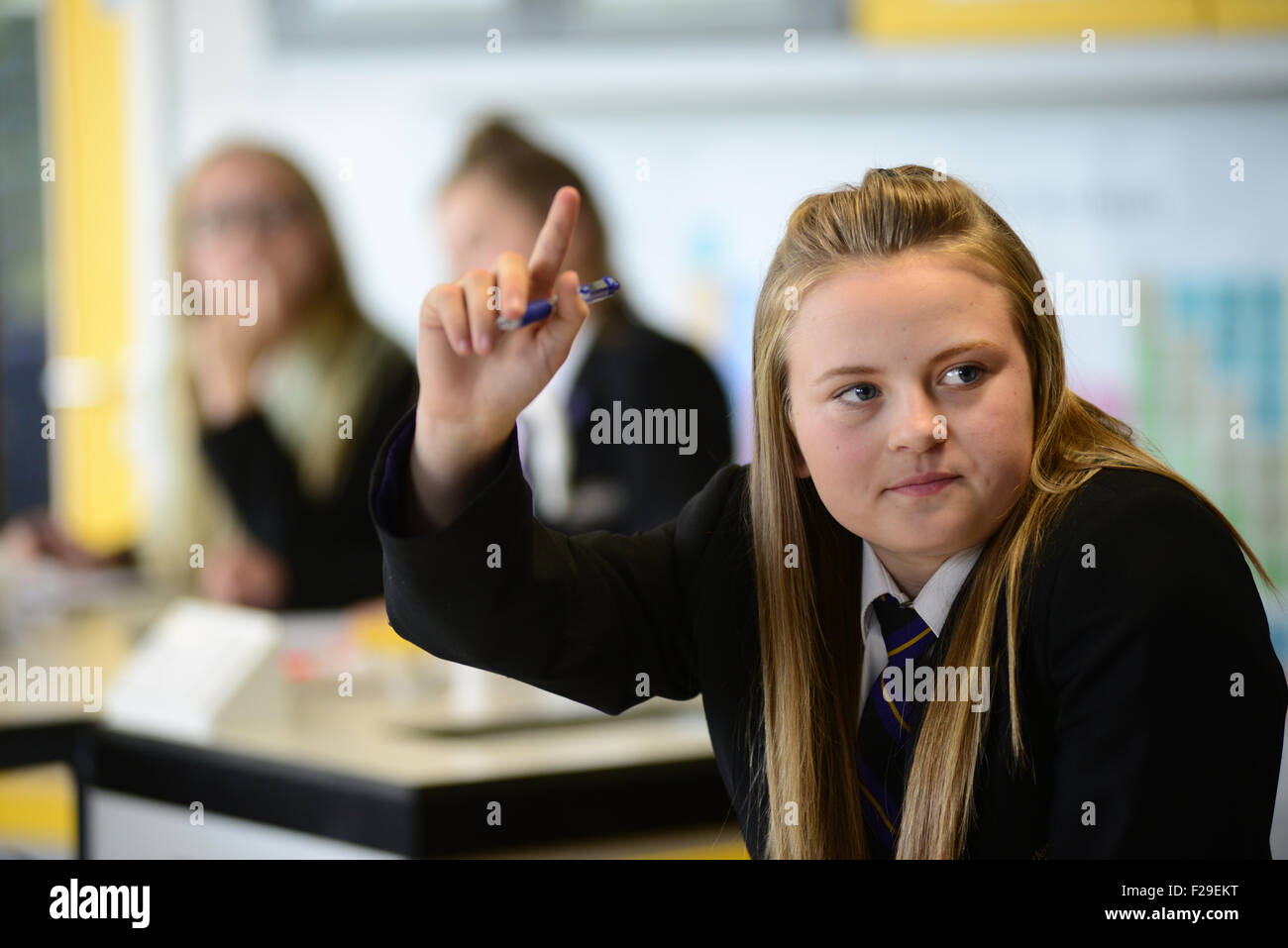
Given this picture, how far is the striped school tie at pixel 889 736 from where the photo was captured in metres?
0.77

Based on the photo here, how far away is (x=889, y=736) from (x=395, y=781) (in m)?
0.75

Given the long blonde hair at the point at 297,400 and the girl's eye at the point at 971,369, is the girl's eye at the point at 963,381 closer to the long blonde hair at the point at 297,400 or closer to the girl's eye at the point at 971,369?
the girl's eye at the point at 971,369

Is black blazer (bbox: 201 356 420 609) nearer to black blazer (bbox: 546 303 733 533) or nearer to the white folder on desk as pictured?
black blazer (bbox: 546 303 733 533)

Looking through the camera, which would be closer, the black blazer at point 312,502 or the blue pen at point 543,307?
the blue pen at point 543,307

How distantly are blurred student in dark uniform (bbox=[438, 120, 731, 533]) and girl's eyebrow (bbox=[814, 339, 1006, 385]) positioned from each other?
1.07 m

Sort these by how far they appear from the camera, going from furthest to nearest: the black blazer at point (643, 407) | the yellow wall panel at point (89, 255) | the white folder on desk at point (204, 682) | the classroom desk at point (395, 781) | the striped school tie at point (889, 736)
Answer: the yellow wall panel at point (89, 255)
the black blazer at point (643, 407)
the white folder on desk at point (204, 682)
the classroom desk at point (395, 781)
the striped school tie at point (889, 736)

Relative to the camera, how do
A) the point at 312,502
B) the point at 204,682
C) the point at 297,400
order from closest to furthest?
1. the point at 204,682
2. the point at 297,400
3. the point at 312,502

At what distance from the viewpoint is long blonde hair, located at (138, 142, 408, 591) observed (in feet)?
7.80

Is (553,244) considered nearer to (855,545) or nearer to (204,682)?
(855,545)

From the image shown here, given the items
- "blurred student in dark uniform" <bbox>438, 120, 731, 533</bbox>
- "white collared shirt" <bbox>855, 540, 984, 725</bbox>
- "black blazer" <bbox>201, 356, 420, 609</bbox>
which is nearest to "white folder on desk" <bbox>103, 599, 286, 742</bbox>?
"blurred student in dark uniform" <bbox>438, 120, 731, 533</bbox>

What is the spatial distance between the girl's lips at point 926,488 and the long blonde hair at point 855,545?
45mm

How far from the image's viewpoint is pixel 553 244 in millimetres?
726

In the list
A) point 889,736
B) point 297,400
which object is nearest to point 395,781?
point 889,736

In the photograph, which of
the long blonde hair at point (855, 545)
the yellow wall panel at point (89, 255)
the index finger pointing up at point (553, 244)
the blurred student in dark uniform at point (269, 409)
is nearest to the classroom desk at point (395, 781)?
the blurred student in dark uniform at point (269, 409)
